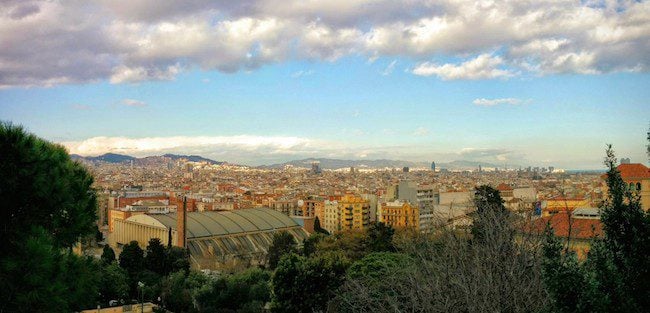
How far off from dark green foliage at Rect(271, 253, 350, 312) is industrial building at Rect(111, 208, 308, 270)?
1525 cm

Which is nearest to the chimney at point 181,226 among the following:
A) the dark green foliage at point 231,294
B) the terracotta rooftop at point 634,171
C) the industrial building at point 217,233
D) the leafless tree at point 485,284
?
the industrial building at point 217,233

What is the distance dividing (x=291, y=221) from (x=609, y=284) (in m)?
38.4

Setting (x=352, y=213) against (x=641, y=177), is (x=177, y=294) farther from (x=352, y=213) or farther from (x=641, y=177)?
(x=352, y=213)

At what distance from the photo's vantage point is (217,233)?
35.6 m

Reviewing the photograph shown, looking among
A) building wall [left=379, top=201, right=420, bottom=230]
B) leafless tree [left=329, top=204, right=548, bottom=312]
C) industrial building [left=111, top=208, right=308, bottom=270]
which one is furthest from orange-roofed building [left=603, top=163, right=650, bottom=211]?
building wall [left=379, top=201, right=420, bottom=230]

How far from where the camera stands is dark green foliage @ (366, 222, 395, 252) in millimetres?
21831

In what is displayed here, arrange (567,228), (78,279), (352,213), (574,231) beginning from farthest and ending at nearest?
1. (352,213)
2. (567,228)
3. (574,231)
4. (78,279)

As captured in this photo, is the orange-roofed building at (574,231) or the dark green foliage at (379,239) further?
the dark green foliage at (379,239)

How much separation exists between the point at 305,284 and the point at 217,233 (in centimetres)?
2323

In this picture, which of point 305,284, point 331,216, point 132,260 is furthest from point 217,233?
point 305,284

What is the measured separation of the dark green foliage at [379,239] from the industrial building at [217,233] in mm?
8529

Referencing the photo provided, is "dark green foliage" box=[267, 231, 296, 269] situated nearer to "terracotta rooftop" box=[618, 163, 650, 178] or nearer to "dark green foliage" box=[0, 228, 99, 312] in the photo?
"terracotta rooftop" box=[618, 163, 650, 178]

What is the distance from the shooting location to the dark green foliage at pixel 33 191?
625cm

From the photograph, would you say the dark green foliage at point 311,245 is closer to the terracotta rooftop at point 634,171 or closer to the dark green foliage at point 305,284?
the dark green foliage at point 305,284
